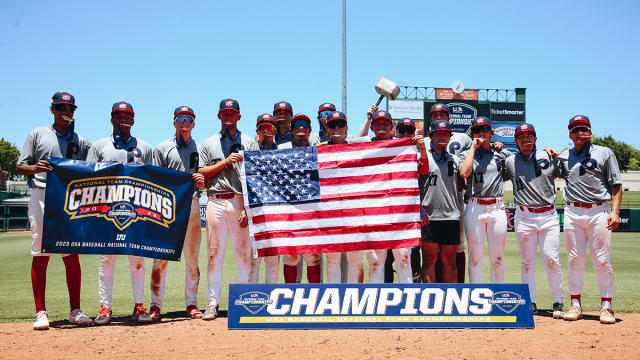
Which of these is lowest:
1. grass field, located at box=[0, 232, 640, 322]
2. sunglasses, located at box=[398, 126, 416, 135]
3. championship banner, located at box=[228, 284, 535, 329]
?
grass field, located at box=[0, 232, 640, 322]

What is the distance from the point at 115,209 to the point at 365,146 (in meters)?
3.52

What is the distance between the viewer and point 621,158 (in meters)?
78.4

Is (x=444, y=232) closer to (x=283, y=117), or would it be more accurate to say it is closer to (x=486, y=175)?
(x=486, y=175)

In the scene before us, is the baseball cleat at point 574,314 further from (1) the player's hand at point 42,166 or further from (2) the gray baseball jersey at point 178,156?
(1) the player's hand at point 42,166

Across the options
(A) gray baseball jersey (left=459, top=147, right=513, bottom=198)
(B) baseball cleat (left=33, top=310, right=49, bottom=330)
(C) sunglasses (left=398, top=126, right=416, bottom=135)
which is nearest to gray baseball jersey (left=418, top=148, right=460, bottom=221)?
(A) gray baseball jersey (left=459, top=147, right=513, bottom=198)

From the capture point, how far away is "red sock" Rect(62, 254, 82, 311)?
594 centimetres

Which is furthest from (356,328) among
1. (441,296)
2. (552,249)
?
(552,249)

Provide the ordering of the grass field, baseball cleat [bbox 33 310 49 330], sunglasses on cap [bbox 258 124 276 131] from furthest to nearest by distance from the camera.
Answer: the grass field
sunglasses on cap [bbox 258 124 276 131]
baseball cleat [bbox 33 310 49 330]

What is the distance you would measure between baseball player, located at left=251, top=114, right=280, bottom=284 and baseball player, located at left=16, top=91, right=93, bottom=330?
7.53 ft

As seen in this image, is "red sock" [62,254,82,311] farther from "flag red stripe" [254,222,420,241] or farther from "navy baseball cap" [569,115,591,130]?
"navy baseball cap" [569,115,591,130]

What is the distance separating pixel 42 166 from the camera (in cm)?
577

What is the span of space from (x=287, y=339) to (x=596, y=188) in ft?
15.1

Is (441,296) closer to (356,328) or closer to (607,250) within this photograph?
(356,328)

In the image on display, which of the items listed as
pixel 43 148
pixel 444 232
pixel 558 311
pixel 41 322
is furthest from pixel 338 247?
pixel 43 148
